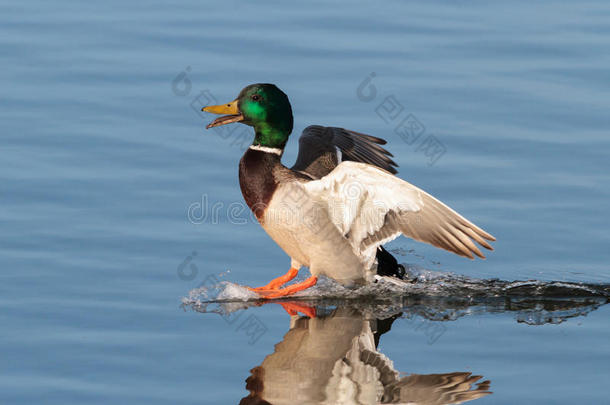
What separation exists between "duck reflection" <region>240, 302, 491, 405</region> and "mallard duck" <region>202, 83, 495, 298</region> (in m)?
0.72

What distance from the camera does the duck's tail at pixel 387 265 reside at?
23.5 feet

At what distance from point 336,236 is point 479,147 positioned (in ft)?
7.55

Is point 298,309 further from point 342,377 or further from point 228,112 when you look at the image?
point 228,112

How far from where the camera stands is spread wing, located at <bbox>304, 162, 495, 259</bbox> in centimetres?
645

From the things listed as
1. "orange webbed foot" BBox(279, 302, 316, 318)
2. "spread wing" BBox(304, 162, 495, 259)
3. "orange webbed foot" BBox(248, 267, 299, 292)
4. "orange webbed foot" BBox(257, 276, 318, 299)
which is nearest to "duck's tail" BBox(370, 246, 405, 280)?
"spread wing" BBox(304, 162, 495, 259)

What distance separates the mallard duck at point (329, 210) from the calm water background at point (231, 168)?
0.39 m

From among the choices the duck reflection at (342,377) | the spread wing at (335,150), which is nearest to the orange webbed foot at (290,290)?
the duck reflection at (342,377)

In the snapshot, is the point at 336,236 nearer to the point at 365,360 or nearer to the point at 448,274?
the point at 448,274

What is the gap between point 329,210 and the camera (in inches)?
271

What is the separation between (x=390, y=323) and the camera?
6.40m

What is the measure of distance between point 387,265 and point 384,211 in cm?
64

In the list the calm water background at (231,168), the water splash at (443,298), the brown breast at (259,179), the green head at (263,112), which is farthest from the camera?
the green head at (263,112)

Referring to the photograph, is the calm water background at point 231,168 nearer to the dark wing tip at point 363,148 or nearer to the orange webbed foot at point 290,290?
the orange webbed foot at point 290,290

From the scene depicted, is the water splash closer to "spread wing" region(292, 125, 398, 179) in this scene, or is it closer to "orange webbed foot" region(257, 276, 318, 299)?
"orange webbed foot" region(257, 276, 318, 299)
